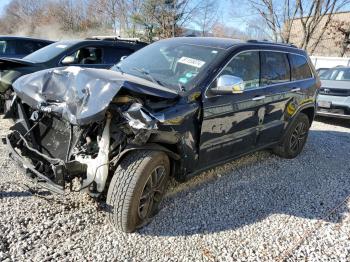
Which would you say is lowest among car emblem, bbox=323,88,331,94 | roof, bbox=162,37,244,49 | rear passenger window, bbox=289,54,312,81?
car emblem, bbox=323,88,331,94

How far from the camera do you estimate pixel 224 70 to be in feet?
12.6

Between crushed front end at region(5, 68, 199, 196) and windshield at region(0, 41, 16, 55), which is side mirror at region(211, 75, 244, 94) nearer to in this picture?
crushed front end at region(5, 68, 199, 196)

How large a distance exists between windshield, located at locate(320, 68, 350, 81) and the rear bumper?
906cm

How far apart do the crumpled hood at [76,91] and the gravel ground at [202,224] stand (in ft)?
3.12

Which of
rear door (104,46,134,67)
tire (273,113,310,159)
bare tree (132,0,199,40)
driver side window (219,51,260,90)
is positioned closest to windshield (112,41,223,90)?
driver side window (219,51,260,90)

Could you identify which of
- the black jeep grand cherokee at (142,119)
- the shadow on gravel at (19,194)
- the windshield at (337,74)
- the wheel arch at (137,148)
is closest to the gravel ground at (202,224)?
the shadow on gravel at (19,194)

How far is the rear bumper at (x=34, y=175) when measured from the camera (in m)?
3.02

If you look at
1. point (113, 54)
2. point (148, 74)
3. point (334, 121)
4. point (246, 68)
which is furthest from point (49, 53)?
point (334, 121)

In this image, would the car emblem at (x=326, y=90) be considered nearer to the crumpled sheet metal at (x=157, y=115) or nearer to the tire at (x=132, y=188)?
the crumpled sheet metal at (x=157, y=115)

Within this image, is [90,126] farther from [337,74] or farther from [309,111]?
[337,74]

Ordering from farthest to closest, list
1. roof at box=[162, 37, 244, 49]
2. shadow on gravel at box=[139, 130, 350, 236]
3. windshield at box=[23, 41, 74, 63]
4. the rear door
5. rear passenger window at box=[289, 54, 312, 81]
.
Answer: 1. the rear door
2. windshield at box=[23, 41, 74, 63]
3. rear passenger window at box=[289, 54, 312, 81]
4. roof at box=[162, 37, 244, 49]
5. shadow on gravel at box=[139, 130, 350, 236]

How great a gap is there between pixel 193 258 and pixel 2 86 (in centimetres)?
331

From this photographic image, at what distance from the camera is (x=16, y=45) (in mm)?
9531

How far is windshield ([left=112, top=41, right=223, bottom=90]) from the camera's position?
370 cm
